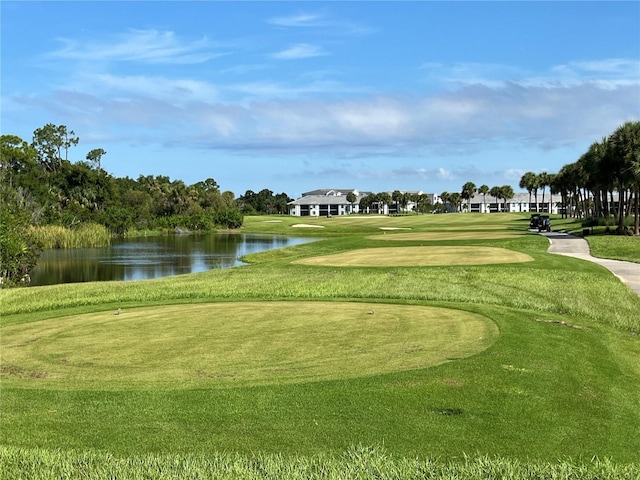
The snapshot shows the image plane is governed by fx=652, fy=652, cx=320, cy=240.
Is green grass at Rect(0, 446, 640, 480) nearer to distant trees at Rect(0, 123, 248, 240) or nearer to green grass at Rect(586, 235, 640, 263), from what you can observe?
green grass at Rect(586, 235, 640, 263)

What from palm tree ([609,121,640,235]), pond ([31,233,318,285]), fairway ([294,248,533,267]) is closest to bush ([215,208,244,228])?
pond ([31,233,318,285])

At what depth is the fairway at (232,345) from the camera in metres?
11.3

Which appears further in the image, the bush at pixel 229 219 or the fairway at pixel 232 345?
the bush at pixel 229 219

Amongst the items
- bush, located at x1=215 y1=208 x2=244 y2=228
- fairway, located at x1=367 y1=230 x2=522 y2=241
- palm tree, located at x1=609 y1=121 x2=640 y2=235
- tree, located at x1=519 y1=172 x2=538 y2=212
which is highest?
tree, located at x1=519 y1=172 x2=538 y2=212

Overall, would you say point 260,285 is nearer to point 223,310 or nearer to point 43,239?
point 223,310

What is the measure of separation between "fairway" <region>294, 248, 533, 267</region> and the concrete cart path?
4263mm

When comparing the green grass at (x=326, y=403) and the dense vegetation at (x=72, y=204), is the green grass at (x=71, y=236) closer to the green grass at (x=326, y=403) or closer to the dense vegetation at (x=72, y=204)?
the dense vegetation at (x=72, y=204)

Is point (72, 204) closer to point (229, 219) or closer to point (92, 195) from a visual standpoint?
point (92, 195)

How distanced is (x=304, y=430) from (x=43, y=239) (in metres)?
Answer: 67.9

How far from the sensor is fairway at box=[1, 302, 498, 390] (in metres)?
11.3

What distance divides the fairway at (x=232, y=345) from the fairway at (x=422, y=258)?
18.0m

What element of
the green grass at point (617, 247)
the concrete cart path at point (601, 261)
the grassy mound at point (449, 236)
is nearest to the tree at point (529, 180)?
the grassy mound at point (449, 236)

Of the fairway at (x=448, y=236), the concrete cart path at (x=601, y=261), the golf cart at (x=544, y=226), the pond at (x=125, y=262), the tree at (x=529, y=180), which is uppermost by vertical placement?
the tree at (x=529, y=180)

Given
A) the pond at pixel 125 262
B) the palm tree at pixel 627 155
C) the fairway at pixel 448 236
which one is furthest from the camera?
the fairway at pixel 448 236
